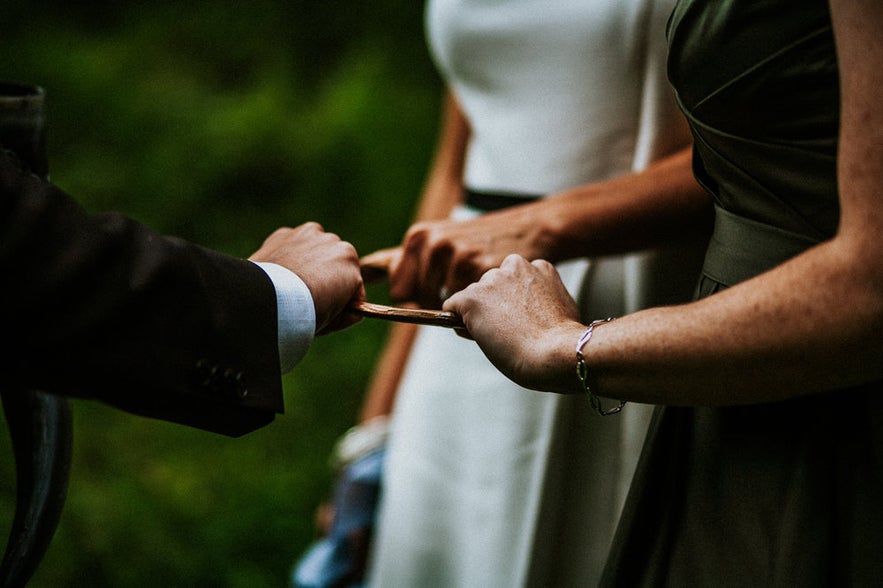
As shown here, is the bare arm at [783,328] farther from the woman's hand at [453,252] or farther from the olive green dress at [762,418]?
the woman's hand at [453,252]

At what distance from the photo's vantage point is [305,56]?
15.7ft

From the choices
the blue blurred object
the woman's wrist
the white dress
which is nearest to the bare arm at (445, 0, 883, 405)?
the woman's wrist

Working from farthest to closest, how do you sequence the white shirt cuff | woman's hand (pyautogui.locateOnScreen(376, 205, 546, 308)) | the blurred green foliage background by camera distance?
the blurred green foliage background
woman's hand (pyautogui.locateOnScreen(376, 205, 546, 308))
the white shirt cuff

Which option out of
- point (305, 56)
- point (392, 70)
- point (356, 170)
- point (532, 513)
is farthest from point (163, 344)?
point (305, 56)

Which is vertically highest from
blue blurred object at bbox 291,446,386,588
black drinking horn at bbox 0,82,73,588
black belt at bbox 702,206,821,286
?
black belt at bbox 702,206,821,286

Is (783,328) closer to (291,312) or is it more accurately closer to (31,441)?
(291,312)

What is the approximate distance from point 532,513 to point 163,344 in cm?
67

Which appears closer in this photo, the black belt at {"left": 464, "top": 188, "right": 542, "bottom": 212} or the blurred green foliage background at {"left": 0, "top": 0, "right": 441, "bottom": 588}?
the black belt at {"left": 464, "top": 188, "right": 542, "bottom": 212}

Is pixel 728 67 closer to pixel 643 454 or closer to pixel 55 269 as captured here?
pixel 643 454

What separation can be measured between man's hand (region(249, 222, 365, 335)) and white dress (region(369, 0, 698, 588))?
444 mm

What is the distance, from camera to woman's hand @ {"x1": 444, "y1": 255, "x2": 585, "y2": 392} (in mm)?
894

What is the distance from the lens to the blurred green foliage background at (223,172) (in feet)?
9.28

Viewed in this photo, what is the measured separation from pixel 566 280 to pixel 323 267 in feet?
1.61

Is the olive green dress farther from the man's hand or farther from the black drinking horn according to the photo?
the black drinking horn
